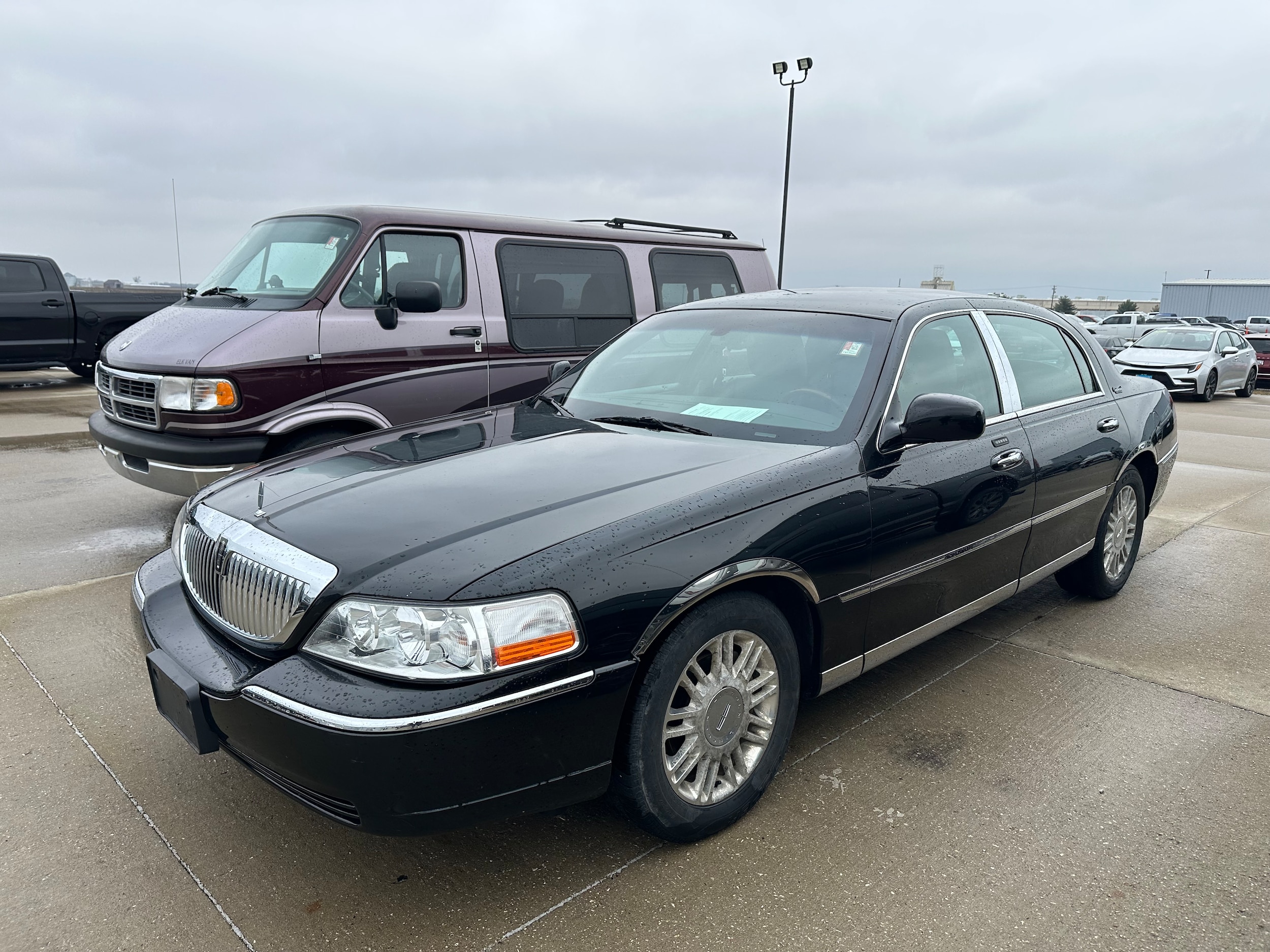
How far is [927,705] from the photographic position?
3.52m

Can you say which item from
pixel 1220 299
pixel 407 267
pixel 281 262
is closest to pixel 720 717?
pixel 407 267

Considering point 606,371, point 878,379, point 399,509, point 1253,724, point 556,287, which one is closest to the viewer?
point 399,509

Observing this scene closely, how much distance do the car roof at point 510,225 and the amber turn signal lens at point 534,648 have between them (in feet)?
13.4

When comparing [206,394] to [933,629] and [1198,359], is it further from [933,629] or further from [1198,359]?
[1198,359]

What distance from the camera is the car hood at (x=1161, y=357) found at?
1784 cm

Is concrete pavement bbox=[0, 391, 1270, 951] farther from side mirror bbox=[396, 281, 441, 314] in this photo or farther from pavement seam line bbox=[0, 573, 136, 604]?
side mirror bbox=[396, 281, 441, 314]

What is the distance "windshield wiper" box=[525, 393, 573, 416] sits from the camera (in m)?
3.64

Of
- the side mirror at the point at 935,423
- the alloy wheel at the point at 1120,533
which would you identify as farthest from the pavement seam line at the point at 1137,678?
the side mirror at the point at 935,423

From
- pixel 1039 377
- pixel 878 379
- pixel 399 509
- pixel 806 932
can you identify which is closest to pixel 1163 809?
pixel 806 932

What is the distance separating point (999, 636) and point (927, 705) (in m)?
0.94

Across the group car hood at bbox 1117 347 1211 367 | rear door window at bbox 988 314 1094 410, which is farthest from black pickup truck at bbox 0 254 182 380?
car hood at bbox 1117 347 1211 367

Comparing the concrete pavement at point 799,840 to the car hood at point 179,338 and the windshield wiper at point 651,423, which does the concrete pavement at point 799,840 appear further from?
the car hood at point 179,338

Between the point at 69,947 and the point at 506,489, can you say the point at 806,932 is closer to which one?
the point at 506,489

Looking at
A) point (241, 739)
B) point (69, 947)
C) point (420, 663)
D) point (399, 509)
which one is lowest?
point (69, 947)
